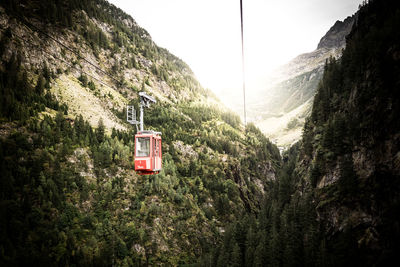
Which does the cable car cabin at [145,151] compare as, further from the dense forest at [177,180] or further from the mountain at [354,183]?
the mountain at [354,183]

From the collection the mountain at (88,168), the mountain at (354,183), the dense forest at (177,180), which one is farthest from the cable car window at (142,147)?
the mountain at (354,183)

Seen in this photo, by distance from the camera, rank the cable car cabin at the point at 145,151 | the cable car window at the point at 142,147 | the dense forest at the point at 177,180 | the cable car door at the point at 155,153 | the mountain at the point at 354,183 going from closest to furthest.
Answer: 1. the cable car cabin at the point at 145,151
2. the cable car window at the point at 142,147
3. the cable car door at the point at 155,153
4. the mountain at the point at 354,183
5. the dense forest at the point at 177,180

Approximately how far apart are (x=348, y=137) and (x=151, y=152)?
4387 centimetres

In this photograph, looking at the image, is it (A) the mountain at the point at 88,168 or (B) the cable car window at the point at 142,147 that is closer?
(B) the cable car window at the point at 142,147

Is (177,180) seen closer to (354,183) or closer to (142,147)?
(354,183)

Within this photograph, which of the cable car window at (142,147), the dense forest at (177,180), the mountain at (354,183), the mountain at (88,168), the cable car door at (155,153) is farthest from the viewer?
the mountain at (88,168)

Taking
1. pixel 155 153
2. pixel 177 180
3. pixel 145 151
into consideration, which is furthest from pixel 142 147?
pixel 177 180

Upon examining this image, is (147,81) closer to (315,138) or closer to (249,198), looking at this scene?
(249,198)

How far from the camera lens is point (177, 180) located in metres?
85.6

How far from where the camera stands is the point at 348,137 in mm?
48812

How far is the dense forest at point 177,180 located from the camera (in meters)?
39.8

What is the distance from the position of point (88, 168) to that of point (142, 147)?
1971 inches

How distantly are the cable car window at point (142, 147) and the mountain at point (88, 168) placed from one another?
90.8 feet

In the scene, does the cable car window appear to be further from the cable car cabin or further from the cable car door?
the cable car door
